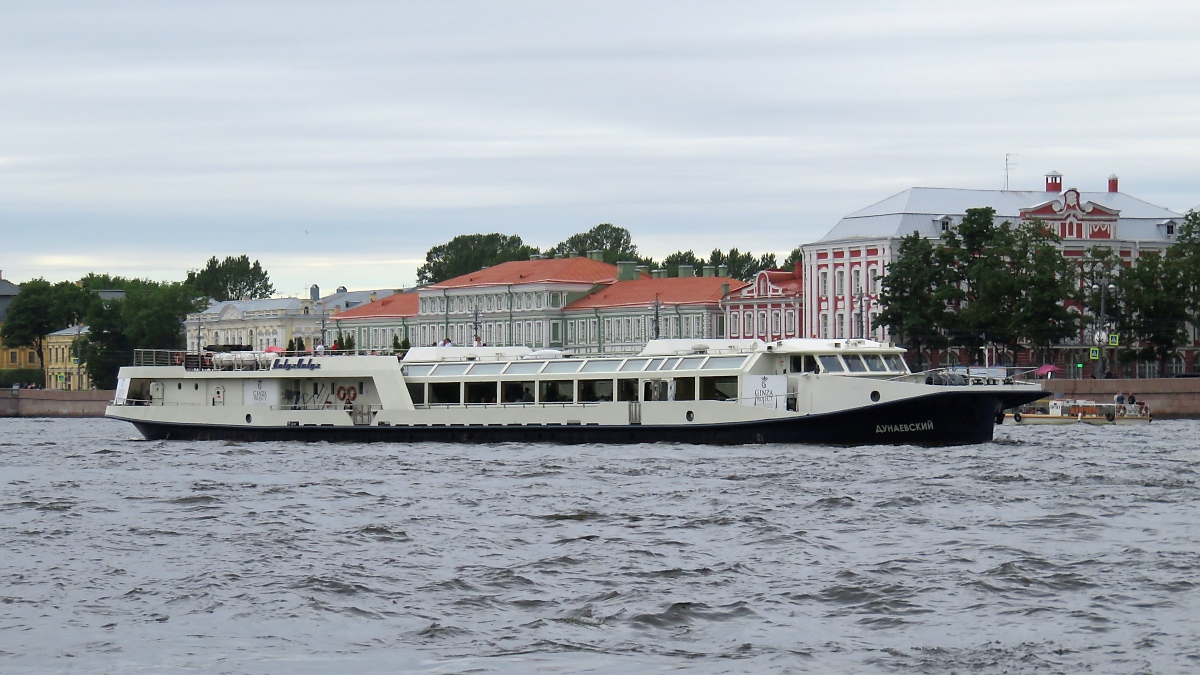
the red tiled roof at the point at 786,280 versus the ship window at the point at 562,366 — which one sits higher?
the red tiled roof at the point at 786,280

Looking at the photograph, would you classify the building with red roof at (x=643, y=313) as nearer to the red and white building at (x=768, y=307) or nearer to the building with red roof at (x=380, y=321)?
the red and white building at (x=768, y=307)

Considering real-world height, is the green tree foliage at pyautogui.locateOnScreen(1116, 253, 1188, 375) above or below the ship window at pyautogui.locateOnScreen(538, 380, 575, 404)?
above

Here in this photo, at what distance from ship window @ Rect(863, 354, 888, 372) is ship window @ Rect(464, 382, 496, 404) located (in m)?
10.4

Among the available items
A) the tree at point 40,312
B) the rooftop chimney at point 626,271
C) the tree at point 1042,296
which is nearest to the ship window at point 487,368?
the tree at point 1042,296

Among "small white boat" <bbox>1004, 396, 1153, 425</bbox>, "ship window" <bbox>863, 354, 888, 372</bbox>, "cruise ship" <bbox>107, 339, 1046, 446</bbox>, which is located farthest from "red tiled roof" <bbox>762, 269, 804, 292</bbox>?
"ship window" <bbox>863, 354, 888, 372</bbox>

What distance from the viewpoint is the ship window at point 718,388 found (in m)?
45.0

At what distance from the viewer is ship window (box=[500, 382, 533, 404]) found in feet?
160

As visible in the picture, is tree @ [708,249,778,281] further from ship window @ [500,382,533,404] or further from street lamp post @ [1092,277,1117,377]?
ship window @ [500,382,533,404]

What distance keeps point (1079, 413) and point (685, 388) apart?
1248 inches

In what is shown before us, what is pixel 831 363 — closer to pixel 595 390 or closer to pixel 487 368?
pixel 595 390

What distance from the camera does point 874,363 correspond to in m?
45.0

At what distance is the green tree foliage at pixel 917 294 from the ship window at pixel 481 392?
1861 inches

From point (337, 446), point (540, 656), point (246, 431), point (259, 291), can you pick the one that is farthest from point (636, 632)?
point (259, 291)

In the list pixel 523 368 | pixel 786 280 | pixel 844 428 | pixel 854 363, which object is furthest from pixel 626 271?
pixel 844 428
